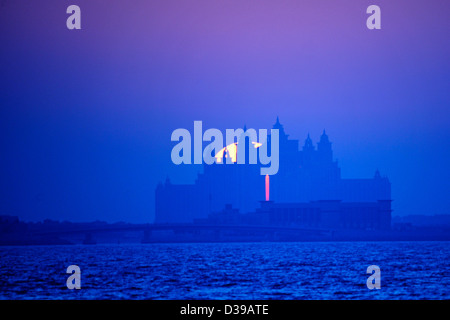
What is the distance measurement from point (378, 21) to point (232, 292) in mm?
20398
